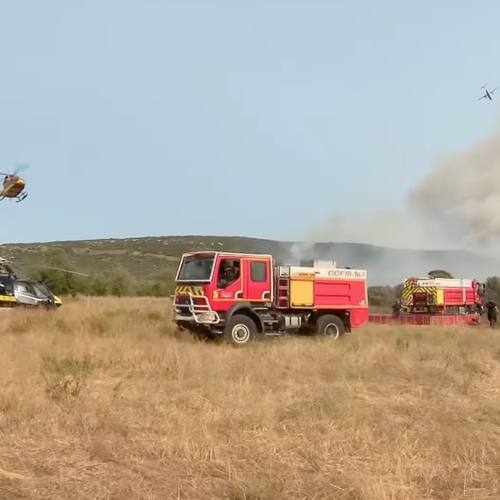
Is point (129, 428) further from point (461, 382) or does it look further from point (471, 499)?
point (461, 382)

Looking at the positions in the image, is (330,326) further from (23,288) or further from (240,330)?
(23,288)

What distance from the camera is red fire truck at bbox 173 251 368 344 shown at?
15617 mm

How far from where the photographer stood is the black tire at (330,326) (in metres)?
17.7

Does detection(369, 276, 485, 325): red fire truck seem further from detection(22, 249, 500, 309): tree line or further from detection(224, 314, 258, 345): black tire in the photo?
detection(22, 249, 500, 309): tree line

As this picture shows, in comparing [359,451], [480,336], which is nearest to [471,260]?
[480,336]

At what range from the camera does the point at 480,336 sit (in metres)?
17.0

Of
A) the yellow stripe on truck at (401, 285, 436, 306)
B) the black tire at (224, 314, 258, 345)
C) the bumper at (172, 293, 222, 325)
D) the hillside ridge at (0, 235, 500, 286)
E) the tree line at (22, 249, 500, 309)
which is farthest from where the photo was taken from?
the tree line at (22, 249, 500, 309)

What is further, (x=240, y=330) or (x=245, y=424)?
(x=240, y=330)

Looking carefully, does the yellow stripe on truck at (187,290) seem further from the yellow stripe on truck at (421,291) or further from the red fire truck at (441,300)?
the yellow stripe on truck at (421,291)

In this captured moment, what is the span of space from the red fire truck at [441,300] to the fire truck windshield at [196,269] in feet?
37.0

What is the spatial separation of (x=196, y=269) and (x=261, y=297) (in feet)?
5.95

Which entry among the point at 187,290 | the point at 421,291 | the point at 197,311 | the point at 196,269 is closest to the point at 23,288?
the point at 187,290

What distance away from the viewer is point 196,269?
52.6 ft

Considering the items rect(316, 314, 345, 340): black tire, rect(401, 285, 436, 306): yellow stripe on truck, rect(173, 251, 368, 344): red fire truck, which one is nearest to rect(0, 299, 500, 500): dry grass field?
rect(173, 251, 368, 344): red fire truck
